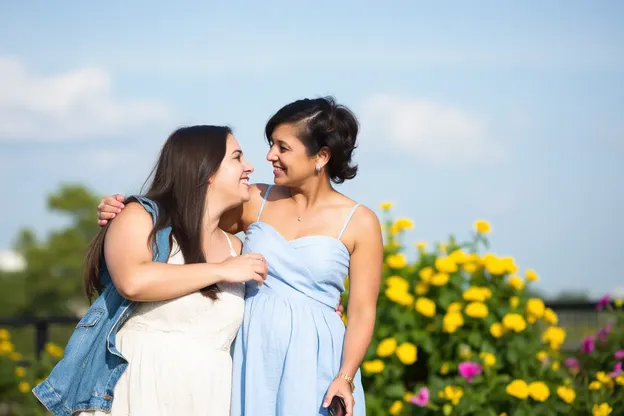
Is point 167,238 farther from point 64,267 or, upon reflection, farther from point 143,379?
point 64,267

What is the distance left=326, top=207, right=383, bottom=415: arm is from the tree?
4224 cm

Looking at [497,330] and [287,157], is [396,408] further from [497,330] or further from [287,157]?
[287,157]

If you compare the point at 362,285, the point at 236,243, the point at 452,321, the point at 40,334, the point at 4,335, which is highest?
the point at 236,243

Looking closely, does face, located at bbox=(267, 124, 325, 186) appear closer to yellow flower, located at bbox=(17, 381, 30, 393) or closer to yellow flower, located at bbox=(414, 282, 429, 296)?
yellow flower, located at bbox=(414, 282, 429, 296)

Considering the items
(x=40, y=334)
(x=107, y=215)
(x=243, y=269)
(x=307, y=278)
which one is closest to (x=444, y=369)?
(x=307, y=278)

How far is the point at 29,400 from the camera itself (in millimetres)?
6348

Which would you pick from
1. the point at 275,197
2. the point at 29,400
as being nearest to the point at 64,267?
the point at 29,400

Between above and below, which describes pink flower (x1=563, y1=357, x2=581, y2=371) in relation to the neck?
below

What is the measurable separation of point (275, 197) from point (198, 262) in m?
0.69

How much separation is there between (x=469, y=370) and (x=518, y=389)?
30 centimetres

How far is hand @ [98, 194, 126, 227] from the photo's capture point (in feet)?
9.87

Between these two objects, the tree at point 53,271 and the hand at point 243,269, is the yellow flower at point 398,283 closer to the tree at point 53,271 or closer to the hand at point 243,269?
the hand at point 243,269

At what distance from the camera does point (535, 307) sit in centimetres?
528

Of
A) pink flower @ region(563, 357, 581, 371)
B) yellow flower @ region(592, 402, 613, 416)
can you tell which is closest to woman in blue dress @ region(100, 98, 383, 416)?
yellow flower @ region(592, 402, 613, 416)
